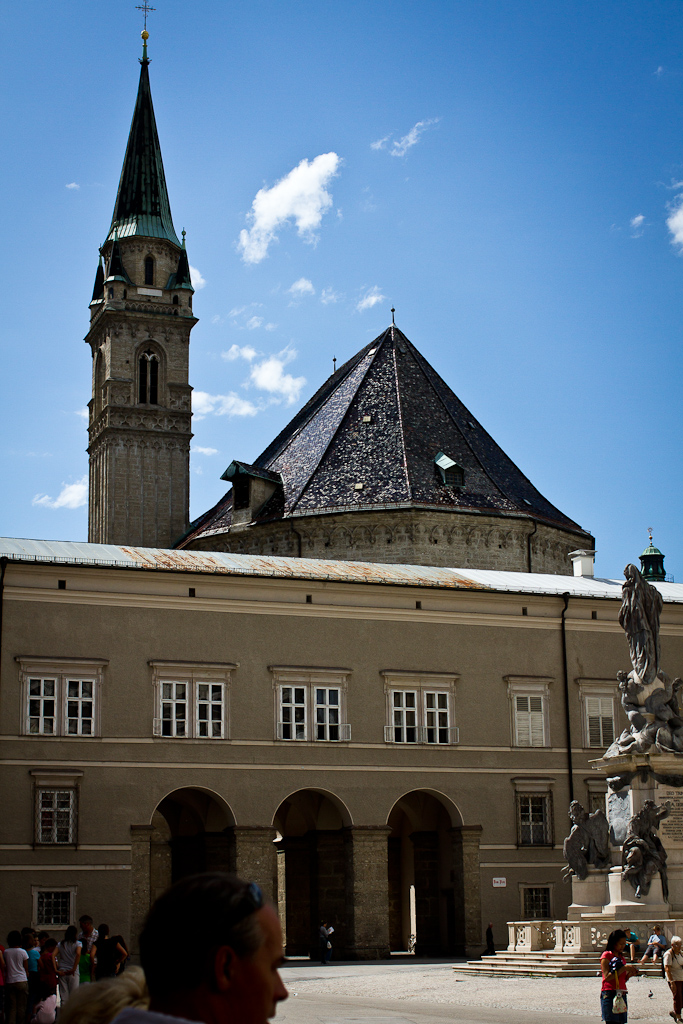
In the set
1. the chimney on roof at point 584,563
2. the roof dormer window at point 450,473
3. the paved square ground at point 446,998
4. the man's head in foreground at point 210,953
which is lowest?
the paved square ground at point 446,998

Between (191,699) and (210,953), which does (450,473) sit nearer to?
(191,699)

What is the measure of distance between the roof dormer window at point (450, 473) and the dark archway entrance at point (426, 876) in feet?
53.5

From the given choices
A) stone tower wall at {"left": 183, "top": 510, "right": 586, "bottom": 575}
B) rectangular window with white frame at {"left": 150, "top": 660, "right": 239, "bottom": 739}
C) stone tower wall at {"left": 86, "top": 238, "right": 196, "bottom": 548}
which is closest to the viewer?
rectangular window with white frame at {"left": 150, "top": 660, "right": 239, "bottom": 739}

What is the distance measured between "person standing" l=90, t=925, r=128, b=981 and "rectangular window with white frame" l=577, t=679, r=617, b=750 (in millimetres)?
23905

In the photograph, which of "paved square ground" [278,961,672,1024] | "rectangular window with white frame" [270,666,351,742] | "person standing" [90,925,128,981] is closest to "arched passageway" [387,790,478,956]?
"rectangular window with white frame" [270,666,351,742]

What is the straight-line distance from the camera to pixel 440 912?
37656mm

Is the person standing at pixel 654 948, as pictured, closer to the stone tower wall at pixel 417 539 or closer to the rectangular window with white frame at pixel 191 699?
the rectangular window with white frame at pixel 191 699

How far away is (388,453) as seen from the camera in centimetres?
5400

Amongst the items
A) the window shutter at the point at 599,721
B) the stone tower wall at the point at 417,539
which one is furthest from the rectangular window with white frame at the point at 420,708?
the stone tower wall at the point at 417,539

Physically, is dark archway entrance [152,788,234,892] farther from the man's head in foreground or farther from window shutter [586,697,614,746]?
the man's head in foreground

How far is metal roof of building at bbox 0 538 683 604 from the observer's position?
35.3 metres

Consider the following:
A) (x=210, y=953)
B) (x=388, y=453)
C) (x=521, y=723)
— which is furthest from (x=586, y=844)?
(x=388, y=453)

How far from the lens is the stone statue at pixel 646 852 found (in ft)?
82.8

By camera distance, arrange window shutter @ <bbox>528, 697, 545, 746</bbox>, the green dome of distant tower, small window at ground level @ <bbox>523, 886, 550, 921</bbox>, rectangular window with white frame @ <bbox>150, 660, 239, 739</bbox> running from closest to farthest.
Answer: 1. rectangular window with white frame @ <bbox>150, 660, 239, 739</bbox>
2. small window at ground level @ <bbox>523, 886, 550, 921</bbox>
3. window shutter @ <bbox>528, 697, 545, 746</bbox>
4. the green dome of distant tower
